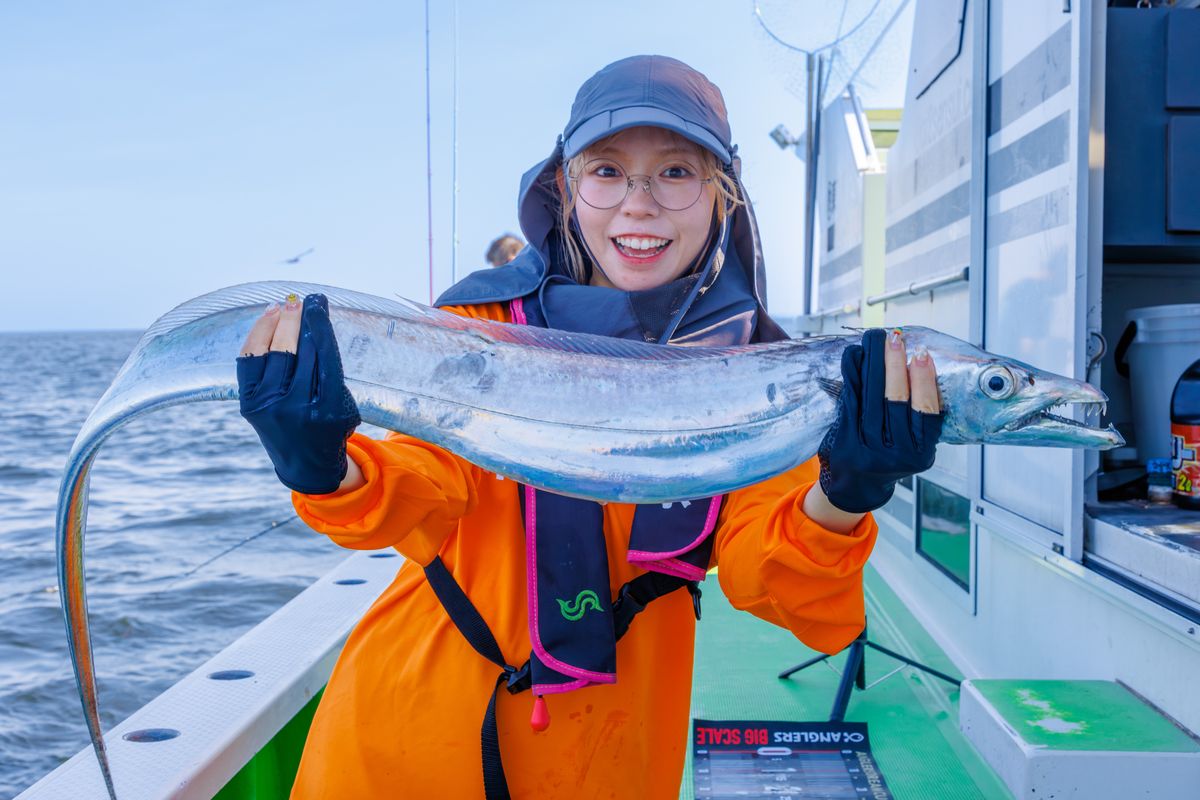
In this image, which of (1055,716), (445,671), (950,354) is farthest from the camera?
(1055,716)

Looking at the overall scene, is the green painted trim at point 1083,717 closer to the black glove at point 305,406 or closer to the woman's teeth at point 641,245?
the woman's teeth at point 641,245

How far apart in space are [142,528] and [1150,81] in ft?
40.4

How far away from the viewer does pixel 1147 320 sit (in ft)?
11.6

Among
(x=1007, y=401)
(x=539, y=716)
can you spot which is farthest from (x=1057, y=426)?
(x=539, y=716)

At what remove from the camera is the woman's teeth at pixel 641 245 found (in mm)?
2285

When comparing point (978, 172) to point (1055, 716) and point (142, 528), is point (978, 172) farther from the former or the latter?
point (142, 528)

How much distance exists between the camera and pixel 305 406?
1744mm

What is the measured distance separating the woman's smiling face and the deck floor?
86.8 inches

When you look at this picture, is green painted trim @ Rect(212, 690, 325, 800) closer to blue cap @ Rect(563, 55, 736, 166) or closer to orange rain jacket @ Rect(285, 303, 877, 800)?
orange rain jacket @ Rect(285, 303, 877, 800)

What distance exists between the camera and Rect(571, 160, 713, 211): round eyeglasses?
227cm

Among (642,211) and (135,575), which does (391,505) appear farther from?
(135,575)

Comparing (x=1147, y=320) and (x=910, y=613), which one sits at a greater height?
(x=1147, y=320)

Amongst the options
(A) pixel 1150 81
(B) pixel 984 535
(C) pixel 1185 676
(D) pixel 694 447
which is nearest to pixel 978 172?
(A) pixel 1150 81

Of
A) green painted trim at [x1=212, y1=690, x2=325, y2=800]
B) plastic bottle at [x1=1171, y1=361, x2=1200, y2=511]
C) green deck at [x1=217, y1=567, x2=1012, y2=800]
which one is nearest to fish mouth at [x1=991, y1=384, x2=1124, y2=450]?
plastic bottle at [x1=1171, y1=361, x2=1200, y2=511]
